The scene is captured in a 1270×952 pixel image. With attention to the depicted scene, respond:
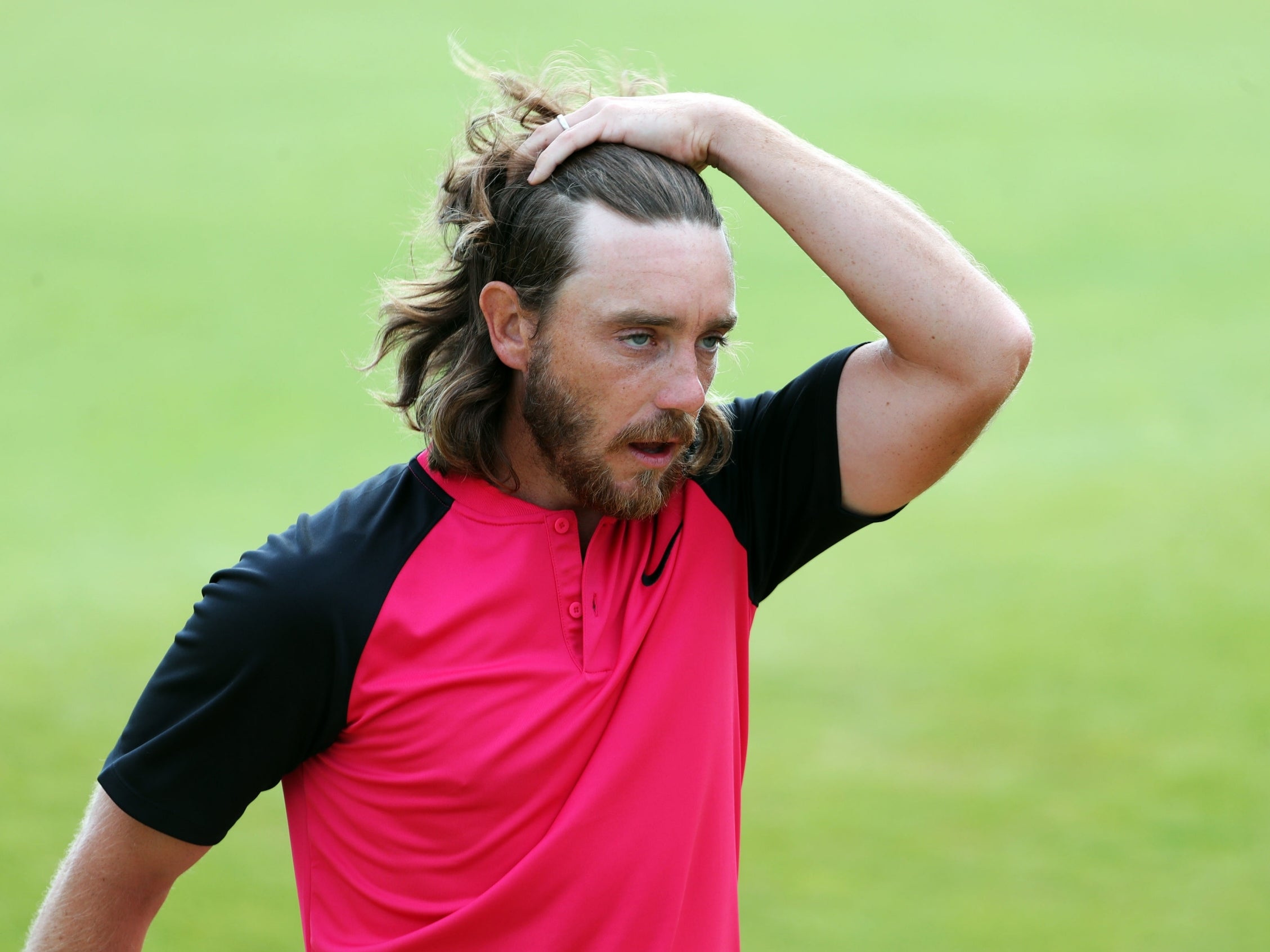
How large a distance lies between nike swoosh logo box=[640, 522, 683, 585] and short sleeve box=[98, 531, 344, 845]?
40 centimetres

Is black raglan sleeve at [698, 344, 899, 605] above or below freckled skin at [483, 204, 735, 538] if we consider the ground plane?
below

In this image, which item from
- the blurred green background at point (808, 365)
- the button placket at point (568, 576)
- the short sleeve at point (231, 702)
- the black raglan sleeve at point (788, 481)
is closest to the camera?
the short sleeve at point (231, 702)

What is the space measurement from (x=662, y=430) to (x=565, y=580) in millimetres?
225

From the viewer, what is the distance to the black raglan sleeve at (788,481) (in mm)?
1981

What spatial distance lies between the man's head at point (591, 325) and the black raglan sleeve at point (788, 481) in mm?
59

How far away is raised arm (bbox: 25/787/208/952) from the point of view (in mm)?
1831

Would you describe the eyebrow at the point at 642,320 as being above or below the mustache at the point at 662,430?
above

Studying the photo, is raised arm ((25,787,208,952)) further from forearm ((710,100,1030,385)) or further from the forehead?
forearm ((710,100,1030,385))

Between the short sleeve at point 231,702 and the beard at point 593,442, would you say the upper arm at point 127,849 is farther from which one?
the beard at point 593,442

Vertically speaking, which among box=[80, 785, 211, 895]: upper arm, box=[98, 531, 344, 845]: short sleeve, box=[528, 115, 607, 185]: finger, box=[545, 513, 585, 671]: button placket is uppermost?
box=[528, 115, 607, 185]: finger

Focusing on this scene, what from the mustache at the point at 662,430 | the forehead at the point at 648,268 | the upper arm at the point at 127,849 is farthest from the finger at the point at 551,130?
the upper arm at the point at 127,849

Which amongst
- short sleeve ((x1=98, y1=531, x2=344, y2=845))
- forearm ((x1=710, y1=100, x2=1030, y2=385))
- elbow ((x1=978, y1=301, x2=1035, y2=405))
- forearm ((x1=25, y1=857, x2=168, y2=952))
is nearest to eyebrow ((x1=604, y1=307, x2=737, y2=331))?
forearm ((x1=710, y1=100, x2=1030, y2=385))

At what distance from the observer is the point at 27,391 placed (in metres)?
7.56

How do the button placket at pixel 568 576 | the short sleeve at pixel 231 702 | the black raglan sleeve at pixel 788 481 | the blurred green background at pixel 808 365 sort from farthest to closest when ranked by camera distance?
the blurred green background at pixel 808 365
the black raglan sleeve at pixel 788 481
the button placket at pixel 568 576
the short sleeve at pixel 231 702
